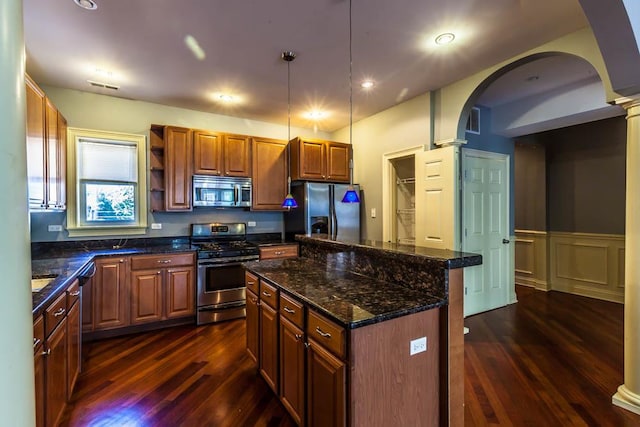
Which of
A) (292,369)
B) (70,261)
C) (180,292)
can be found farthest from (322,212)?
(70,261)

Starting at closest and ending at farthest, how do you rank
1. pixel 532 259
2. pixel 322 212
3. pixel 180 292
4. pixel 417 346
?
pixel 417 346 → pixel 180 292 → pixel 322 212 → pixel 532 259

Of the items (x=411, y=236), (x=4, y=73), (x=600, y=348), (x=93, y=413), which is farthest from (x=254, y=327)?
(x=600, y=348)

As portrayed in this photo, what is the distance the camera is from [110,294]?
3336mm

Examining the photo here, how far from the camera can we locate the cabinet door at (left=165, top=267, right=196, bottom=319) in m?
3.62

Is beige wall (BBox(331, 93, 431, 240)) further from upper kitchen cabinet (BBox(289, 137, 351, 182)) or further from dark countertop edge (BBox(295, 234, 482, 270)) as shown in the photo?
dark countertop edge (BBox(295, 234, 482, 270))

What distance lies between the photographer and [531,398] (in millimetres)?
2268

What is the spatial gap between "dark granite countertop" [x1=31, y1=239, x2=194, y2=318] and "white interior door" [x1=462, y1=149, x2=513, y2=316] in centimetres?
342

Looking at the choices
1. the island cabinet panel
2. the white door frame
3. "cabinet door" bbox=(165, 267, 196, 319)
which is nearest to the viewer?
the island cabinet panel

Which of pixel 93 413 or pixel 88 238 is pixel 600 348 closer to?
pixel 93 413

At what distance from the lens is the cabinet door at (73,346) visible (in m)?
2.12

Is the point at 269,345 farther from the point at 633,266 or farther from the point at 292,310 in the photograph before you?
the point at 633,266

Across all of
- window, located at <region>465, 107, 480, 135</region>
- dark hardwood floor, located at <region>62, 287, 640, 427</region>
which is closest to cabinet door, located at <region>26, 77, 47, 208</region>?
dark hardwood floor, located at <region>62, 287, 640, 427</region>

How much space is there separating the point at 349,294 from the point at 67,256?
116 inches

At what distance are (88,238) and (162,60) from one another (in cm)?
230
